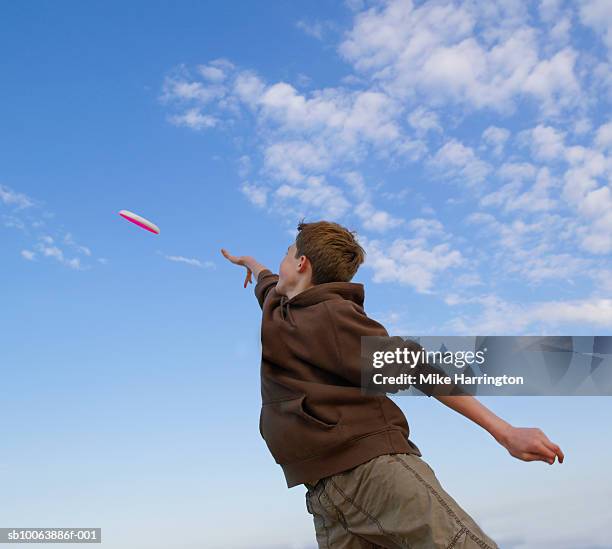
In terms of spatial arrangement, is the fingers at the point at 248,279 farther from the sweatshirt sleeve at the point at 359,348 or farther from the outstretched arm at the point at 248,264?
the sweatshirt sleeve at the point at 359,348

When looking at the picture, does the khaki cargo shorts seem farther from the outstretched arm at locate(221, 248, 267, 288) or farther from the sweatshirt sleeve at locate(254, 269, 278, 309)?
the outstretched arm at locate(221, 248, 267, 288)

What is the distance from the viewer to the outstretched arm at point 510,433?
368 centimetres

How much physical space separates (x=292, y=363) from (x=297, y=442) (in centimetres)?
47

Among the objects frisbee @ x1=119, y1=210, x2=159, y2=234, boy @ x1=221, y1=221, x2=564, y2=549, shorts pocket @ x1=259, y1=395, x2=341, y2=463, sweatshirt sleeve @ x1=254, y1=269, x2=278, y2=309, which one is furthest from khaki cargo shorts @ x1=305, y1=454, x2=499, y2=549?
frisbee @ x1=119, y1=210, x2=159, y2=234

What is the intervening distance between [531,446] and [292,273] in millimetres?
1821

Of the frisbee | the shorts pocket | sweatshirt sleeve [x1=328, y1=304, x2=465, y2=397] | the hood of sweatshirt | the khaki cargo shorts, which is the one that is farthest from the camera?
the frisbee

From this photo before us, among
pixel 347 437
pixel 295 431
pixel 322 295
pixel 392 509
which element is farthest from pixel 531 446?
pixel 322 295

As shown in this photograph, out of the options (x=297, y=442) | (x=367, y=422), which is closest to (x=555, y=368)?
(x=367, y=422)

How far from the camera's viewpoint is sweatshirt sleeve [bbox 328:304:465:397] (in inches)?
156

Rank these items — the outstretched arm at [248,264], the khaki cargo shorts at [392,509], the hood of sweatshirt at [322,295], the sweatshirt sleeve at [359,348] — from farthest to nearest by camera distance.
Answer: the outstretched arm at [248,264]
the hood of sweatshirt at [322,295]
the sweatshirt sleeve at [359,348]
the khaki cargo shorts at [392,509]

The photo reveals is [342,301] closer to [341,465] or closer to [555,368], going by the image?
[341,465]

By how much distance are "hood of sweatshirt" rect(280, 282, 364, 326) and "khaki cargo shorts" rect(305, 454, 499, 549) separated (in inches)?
39.9

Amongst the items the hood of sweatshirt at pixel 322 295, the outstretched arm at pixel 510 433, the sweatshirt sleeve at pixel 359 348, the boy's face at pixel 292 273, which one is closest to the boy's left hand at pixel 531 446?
the outstretched arm at pixel 510 433

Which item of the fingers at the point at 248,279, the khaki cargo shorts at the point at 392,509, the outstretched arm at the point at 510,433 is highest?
the fingers at the point at 248,279
